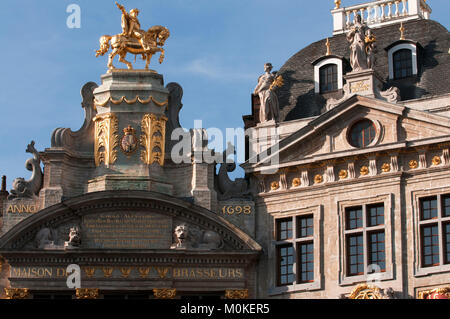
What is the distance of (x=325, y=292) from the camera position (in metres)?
46.2

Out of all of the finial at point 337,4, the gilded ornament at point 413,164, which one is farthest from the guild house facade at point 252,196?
the finial at point 337,4

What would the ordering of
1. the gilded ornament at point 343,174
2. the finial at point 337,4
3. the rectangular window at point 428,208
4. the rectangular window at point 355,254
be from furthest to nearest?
the finial at point 337,4 → the gilded ornament at point 343,174 → the rectangular window at point 355,254 → the rectangular window at point 428,208

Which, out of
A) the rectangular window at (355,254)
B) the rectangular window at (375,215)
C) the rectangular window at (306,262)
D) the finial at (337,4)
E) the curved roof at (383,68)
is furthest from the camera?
the finial at (337,4)

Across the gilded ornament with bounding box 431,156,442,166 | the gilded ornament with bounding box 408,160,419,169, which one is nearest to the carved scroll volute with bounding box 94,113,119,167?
the gilded ornament with bounding box 408,160,419,169

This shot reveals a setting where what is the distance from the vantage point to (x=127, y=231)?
4806 cm

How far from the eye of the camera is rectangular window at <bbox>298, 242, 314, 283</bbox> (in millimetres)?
47000

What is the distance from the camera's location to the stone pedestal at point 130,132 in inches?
1922

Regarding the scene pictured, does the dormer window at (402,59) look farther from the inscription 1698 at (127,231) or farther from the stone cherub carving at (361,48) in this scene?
the inscription 1698 at (127,231)

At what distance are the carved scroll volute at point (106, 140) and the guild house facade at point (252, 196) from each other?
48 mm

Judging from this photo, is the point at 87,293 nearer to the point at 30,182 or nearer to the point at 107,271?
the point at 107,271

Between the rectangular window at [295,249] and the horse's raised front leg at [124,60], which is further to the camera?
the horse's raised front leg at [124,60]
